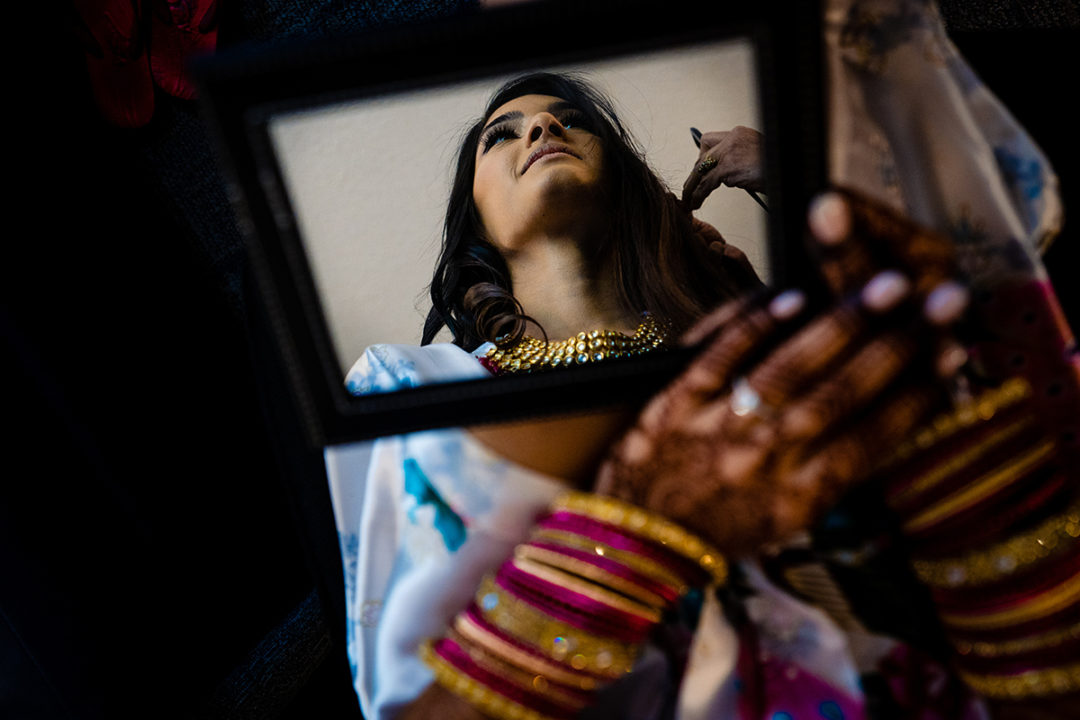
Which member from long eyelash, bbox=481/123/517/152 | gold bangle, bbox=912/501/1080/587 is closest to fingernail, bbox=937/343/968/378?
gold bangle, bbox=912/501/1080/587

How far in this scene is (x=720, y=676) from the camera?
0.43 metres

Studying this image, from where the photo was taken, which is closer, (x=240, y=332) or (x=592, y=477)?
(x=592, y=477)

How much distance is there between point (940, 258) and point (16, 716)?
32.9 inches

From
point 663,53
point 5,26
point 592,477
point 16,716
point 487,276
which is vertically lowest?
point 16,716

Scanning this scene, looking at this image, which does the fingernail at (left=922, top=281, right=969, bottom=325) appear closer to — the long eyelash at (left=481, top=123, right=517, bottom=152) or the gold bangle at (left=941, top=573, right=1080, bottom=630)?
the gold bangle at (left=941, top=573, right=1080, bottom=630)

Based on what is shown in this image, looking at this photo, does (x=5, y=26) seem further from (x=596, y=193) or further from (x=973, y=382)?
(x=973, y=382)

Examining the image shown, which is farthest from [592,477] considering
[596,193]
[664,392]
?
[596,193]

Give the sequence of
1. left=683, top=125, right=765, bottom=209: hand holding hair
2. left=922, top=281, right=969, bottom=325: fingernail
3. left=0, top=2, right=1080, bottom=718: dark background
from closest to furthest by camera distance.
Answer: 1. left=922, top=281, right=969, bottom=325: fingernail
2. left=683, top=125, right=765, bottom=209: hand holding hair
3. left=0, top=2, right=1080, bottom=718: dark background

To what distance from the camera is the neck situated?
500 mm

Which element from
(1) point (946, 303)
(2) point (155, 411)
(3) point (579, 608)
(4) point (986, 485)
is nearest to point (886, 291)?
(1) point (946, 303)

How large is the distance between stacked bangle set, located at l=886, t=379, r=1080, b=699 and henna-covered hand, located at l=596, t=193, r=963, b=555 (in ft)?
0.11

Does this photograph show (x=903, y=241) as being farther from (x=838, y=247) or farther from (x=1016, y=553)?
(x=1016, y=553)

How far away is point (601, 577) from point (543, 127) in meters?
0.31

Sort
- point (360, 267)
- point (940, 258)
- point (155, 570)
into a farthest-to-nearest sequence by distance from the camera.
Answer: point (155, 570) < point (360, 267) < point (940, 258)
